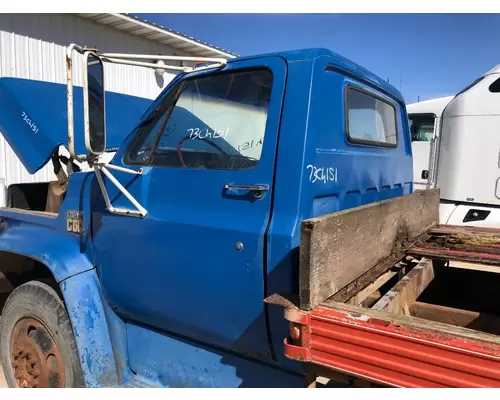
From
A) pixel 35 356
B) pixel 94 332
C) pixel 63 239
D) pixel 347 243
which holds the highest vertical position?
pixel 347 243

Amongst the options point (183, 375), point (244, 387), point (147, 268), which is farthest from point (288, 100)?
point (183, 375)

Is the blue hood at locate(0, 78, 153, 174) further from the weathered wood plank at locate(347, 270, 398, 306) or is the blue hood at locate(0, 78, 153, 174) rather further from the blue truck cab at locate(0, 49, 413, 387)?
the weathered wood plank at locate(347, 270, 398, 306)

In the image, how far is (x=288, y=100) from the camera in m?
1.90

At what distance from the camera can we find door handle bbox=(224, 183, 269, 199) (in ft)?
6.11

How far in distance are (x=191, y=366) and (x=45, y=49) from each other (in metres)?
7.03

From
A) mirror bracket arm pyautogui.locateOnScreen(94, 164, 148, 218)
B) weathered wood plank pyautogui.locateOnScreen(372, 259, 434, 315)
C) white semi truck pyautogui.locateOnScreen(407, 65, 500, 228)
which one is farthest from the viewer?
white semi truck pyautogui.locateOnScreen(407, 65, 500, 228)

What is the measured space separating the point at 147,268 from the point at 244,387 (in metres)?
0.76

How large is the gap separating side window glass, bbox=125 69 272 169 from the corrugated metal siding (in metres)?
5.76

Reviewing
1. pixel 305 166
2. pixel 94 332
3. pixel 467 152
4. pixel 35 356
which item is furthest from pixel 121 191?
pixel 467 152

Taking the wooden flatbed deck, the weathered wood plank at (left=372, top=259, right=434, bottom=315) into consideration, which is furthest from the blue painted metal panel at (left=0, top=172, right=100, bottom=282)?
the weathered wood plank at (left=372, top=259, right=434, bottom=315)

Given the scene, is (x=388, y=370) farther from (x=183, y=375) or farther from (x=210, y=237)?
(x=183, y=375)

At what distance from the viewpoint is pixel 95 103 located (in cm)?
207

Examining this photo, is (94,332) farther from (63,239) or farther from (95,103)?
(95,103)

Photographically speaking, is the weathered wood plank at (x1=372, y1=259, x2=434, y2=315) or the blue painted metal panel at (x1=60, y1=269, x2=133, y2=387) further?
the blue painted metal panel at (x1=60, y1=269, x2=133, y2=387)
